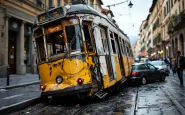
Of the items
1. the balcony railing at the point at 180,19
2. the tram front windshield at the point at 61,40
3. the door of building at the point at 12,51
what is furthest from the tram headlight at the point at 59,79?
the balcony railing at the point at 180,19

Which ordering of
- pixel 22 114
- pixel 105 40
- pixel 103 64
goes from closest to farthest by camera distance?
pixel 22 114, pixel 103 64, pixel 105 40

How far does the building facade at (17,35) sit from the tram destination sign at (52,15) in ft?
36.9

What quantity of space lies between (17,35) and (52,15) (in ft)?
48.4

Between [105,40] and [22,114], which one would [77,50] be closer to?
[105,40]

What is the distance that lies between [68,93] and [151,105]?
273cm

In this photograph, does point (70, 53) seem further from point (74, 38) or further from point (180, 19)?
point (180, 19)

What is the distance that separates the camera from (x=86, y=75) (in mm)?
7773

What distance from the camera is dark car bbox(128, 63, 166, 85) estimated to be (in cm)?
1472

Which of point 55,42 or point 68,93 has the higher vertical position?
point 55,42

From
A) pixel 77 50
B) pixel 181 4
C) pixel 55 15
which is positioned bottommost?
pixel 77 50

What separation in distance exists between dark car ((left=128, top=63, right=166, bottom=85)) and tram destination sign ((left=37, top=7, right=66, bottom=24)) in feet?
26.3

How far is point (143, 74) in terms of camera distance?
49.5 feet

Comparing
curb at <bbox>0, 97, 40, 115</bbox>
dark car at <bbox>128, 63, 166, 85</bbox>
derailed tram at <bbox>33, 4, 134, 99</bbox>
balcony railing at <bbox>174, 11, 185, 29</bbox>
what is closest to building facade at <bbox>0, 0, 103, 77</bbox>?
dark car at <bbox>128, 63, 166, 85</bbox>

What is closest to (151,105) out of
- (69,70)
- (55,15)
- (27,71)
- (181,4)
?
(69,70)
